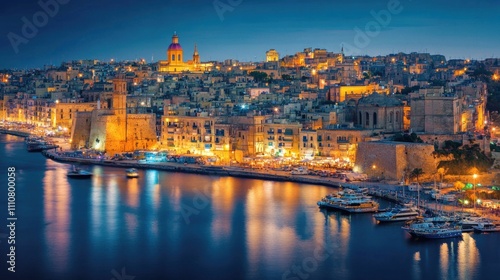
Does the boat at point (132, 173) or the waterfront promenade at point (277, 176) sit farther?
the boat at point (132, 173)

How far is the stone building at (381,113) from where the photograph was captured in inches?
752

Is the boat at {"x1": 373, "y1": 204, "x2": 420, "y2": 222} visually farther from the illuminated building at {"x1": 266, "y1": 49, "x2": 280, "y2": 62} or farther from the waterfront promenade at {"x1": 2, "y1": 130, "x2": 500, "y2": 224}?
the illuminated building at {"x1": 266, "y1": 49, "x2": 280, "y2": 62}

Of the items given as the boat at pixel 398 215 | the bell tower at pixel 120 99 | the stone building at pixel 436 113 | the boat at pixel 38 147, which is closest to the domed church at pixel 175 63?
the boat at pixel 38 147

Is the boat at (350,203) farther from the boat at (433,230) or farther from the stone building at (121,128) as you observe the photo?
the stone building at (121,128)

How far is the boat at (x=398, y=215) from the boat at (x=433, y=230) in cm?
77

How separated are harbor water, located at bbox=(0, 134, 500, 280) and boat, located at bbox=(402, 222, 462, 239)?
0.10 metres

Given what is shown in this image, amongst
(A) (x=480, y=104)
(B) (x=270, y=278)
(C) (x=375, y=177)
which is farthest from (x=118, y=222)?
(A) (x=480, y=104)

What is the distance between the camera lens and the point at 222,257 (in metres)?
11.5

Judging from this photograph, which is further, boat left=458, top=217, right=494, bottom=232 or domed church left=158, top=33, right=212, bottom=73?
domed church left=158, top=33, right=212, bottom=73

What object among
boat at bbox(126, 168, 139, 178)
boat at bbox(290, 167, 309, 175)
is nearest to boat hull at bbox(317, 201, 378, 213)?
boat at bbox(290, 167, 309, 175)

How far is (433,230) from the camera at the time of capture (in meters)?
12.4

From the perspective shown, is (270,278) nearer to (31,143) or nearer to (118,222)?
(118,222)

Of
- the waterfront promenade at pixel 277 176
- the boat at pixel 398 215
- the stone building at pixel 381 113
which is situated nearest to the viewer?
the boat at pixel 398 215

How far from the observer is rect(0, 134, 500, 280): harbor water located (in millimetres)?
10914
